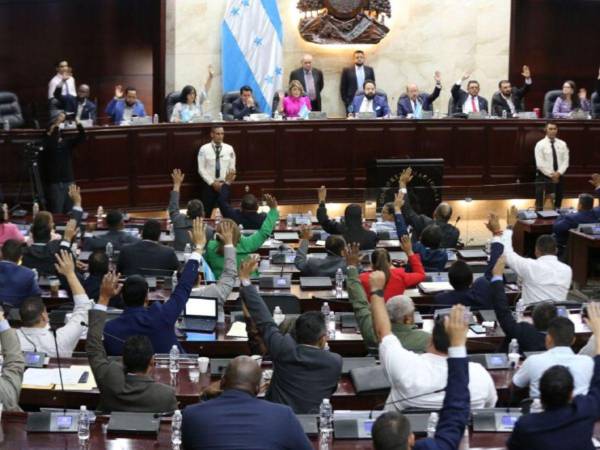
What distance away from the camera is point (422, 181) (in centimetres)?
1547

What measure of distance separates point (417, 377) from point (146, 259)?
3.98m

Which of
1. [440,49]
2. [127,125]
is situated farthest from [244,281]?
[440,49]

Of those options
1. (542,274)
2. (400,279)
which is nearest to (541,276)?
(542,274)

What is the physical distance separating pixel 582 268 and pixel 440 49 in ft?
21.4

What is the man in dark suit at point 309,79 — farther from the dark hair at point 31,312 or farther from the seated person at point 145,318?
the dark hair at point 31,312

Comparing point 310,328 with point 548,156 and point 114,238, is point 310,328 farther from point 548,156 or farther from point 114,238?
point 548,156

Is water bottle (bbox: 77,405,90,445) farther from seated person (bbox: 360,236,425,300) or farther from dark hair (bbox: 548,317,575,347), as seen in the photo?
seated person (bbox: 360,236,425,300)

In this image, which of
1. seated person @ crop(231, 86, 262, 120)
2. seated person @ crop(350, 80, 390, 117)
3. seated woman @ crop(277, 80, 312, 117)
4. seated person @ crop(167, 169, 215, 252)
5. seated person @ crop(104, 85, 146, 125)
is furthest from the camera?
seated person @ crop(350, 80, 390, 117)

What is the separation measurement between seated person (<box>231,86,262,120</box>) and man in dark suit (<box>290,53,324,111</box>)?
1209mm

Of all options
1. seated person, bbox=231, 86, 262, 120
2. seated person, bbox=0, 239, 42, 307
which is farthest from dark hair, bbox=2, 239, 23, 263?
seated person, bbox=231, 86, 262, 120

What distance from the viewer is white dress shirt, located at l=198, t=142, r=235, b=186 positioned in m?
14.4

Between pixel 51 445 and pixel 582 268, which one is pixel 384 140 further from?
pixel 51 445

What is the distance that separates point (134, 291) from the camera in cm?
694

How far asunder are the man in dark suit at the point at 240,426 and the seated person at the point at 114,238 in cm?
530
